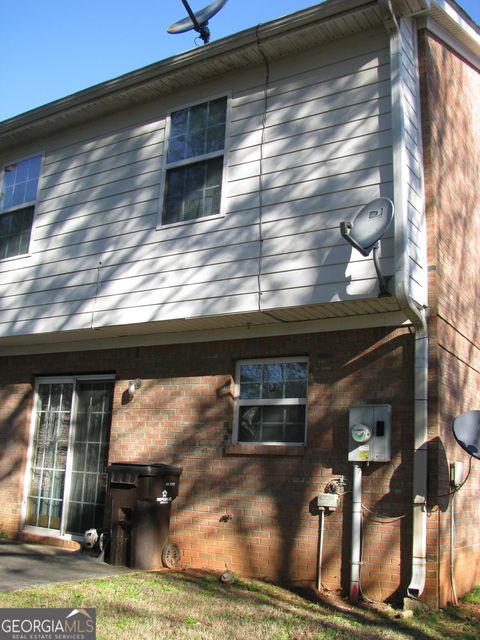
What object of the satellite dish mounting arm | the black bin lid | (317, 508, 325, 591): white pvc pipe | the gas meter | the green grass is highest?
the satellite dish mounting arm

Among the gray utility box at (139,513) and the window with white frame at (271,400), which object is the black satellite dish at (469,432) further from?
the gray utility box at (139,513)

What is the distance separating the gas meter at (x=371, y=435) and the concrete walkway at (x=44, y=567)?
9.38 ft

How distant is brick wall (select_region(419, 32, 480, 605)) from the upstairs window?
5.85 metres

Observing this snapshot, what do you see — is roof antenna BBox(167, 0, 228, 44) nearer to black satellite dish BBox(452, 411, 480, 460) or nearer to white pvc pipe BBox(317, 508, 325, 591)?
black satellite dish BBox(452, 411, 480, 460)

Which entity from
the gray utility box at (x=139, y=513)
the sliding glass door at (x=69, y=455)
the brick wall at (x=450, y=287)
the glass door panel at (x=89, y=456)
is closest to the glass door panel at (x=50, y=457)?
the sliding glass door at (x=69, y=455)

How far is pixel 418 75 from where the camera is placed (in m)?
7.85

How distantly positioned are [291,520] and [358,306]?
2.38 metres

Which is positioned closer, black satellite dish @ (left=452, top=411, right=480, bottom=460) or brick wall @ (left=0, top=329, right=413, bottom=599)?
black satellite dish @ (left=452, top=411, right=480, bottom=460)

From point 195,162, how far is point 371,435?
399 cm

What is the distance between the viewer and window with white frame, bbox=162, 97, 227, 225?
27.8ft

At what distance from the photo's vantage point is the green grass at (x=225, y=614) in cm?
549

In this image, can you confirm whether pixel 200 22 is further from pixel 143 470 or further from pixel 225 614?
pixel 225 614

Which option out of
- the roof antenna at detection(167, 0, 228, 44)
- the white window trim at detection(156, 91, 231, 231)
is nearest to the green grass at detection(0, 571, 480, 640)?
the white window trim at detection(156, 91, 231, 231)

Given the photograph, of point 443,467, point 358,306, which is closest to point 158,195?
point 358,306
